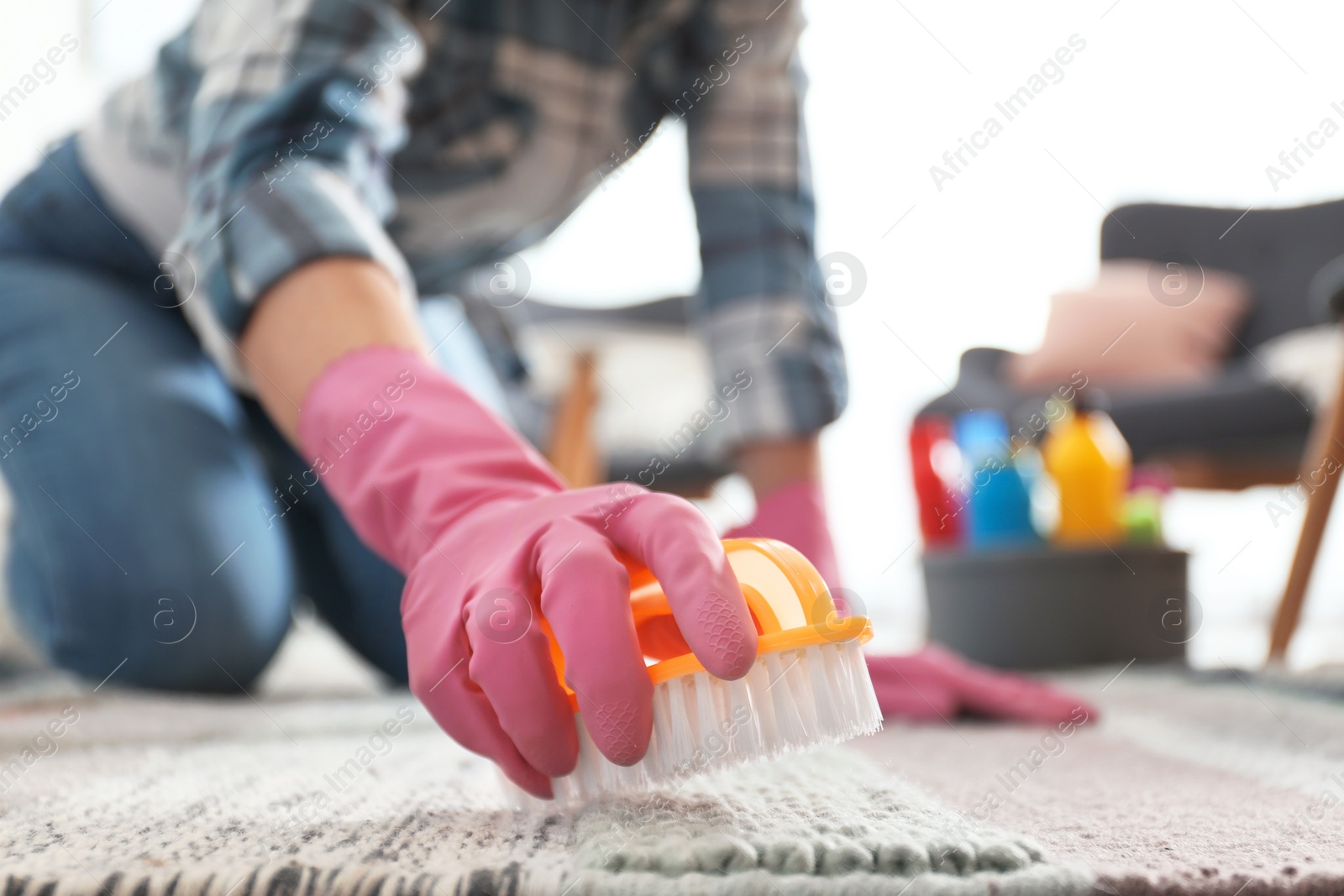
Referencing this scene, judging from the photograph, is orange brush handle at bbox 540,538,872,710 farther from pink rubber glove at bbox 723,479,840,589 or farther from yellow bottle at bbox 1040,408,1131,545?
yellow bottle at bbox 1040,408,1131,545

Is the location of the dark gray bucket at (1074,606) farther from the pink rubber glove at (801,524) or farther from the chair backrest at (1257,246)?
the chair backrest at (1257,246)

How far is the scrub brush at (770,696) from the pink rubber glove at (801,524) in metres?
0.33

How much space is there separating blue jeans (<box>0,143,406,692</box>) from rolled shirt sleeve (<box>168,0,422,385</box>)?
0.86ft

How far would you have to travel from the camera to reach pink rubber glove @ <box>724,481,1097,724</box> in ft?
1.98

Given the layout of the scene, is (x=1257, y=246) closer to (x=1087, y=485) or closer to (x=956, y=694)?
(x=1087, y=485)

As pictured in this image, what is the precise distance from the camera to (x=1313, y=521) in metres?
0.95

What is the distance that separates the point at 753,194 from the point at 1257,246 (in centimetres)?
190

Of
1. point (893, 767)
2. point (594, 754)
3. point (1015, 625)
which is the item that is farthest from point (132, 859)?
point (1015, 625)

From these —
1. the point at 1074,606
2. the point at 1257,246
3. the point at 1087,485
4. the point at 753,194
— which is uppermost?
the point at 753,194

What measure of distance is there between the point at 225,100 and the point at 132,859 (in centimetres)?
42

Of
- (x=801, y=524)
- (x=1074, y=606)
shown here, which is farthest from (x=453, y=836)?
(x=1074, y=606)

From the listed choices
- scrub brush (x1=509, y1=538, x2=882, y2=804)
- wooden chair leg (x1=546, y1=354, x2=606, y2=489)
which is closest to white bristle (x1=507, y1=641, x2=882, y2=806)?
scrub brush (x1=509, y1=538, x2=882, y2=804)

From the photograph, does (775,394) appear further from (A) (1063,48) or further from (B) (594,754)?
(A) (1063,48)

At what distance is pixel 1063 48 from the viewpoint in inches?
69.1
